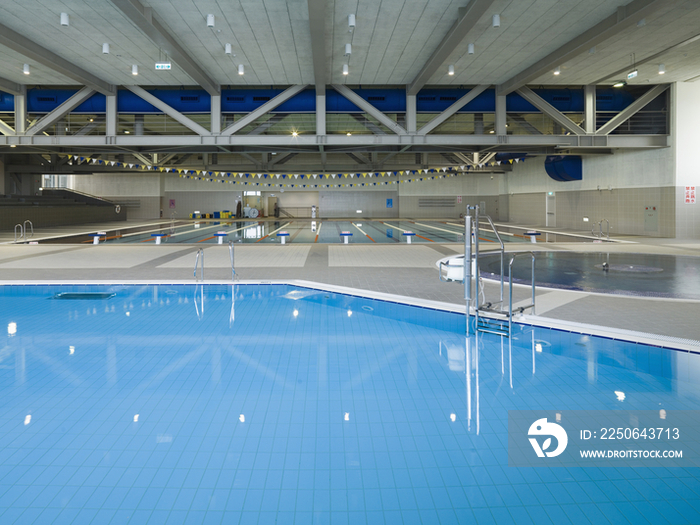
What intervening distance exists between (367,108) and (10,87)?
9203 millimetres

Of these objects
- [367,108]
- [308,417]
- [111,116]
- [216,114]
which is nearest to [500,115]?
[367,108]

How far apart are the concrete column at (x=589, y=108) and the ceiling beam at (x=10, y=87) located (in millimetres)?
15186

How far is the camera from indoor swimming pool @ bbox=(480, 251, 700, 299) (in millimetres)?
7449

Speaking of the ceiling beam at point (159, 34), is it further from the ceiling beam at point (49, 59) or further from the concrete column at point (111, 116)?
the concrete column at point (111, 116)

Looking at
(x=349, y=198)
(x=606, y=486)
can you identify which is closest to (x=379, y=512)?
(x=606, y=486)

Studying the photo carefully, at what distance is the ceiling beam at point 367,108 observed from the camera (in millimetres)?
12984

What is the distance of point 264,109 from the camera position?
13023mm

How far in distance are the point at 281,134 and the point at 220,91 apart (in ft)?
6.40

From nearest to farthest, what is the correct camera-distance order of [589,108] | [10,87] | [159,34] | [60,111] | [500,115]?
[159,34] → [10,87] → [60,111] → [500,115] → [589,108]

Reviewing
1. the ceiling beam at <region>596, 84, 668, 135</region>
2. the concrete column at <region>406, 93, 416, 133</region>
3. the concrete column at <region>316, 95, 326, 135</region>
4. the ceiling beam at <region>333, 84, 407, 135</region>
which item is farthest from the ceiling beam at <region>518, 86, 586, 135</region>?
the concrete column at <region>316, 95, 326, 135</region>

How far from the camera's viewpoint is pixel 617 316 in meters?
5.68

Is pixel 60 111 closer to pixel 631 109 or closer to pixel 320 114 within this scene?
pixel 320 114

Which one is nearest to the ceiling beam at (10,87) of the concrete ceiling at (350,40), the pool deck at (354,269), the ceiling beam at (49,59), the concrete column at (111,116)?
the concrete ceiling at (350,40)

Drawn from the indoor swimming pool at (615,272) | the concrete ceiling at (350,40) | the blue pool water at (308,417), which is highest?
the concrete ceiling at (350,40)
